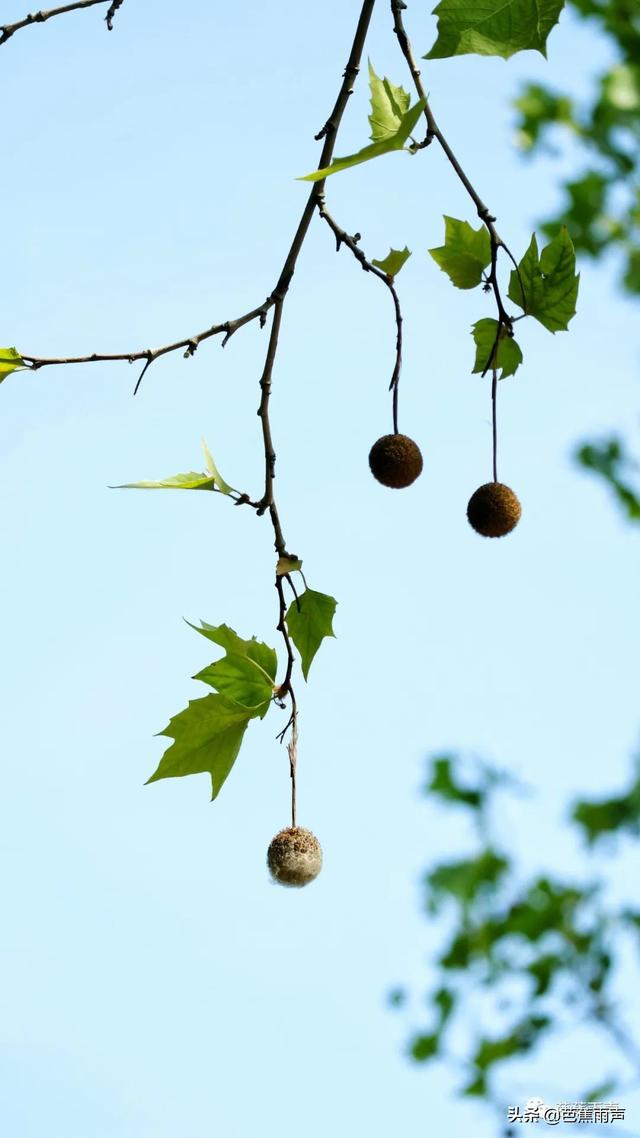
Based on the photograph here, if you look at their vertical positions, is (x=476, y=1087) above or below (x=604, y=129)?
below

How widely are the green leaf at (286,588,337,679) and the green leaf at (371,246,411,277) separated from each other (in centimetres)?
35

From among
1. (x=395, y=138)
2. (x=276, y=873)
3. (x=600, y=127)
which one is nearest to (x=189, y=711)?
(x=276, y=873)

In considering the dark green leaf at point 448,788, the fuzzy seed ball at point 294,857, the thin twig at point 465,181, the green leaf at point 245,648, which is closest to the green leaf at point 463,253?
the thin twig at point 465,181

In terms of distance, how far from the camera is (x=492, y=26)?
4.61 ft

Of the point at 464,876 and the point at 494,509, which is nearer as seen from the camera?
the point at 464,876

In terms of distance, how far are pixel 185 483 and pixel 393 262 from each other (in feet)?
1.15

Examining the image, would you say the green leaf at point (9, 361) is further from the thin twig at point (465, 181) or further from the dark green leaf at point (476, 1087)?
the dark green leaf at point (476, 1087)

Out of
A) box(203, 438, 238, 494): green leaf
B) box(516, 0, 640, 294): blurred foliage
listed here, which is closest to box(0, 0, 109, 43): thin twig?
box(203, 438, 238, 494): green leaf

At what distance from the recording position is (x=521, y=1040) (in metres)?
0.70

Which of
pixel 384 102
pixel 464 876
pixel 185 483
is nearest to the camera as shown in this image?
pixel 464 876

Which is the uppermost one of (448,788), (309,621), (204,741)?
(309,621)

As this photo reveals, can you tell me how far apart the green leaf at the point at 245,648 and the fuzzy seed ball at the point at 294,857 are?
161mm

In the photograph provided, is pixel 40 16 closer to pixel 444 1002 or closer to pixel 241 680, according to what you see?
pixel 241 680

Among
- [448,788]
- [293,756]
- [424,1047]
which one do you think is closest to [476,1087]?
[424,1047]
